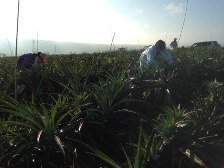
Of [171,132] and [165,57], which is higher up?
[165,57]

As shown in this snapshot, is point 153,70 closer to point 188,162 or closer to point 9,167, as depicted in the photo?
point 188,162

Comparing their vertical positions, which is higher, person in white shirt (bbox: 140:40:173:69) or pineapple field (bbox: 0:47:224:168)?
person in white shirt (bbox: 140:40:173:69)

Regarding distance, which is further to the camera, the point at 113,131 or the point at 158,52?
the point at 158,52


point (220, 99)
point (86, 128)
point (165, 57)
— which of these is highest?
point (165, 57)

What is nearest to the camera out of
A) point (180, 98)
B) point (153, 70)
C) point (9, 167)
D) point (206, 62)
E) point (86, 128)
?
point (9, 167)

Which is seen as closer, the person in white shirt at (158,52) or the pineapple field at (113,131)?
the pineapple field at (113,131)

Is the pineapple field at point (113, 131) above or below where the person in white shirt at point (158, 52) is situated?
below

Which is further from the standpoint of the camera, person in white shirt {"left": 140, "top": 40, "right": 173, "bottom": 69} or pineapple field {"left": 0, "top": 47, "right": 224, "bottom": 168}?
person in white shirt {"left": 140, "top": 40, "right": 173, "bottom": 69}

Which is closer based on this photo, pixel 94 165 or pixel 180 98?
pixel 94 165

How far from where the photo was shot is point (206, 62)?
277 inches

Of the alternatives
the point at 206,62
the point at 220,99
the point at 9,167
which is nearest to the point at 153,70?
the point at 220,99

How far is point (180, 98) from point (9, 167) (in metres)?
3.02

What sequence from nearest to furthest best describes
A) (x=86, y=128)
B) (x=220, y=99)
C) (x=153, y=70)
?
(x=86, y=128), (x=220, y=99), (x=153, y=70)

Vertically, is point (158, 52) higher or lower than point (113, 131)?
higher
